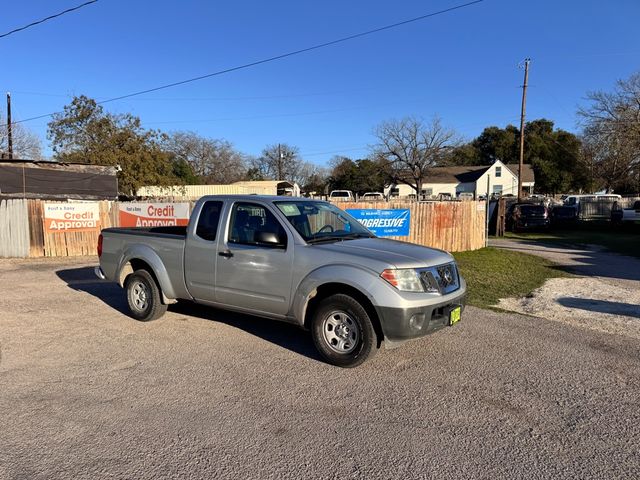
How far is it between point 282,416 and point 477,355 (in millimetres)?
2588

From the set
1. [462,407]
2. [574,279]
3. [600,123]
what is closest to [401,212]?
[574,279]

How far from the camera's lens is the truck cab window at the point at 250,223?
563 centimetres

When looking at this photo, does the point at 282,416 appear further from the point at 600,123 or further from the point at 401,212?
the point at 600,123

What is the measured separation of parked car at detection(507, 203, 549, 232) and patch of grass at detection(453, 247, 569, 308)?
32.9 ft

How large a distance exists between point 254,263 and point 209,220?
105cm

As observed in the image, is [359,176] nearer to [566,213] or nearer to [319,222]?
[566,213]

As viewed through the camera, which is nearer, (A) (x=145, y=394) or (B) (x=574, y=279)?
(A) (x=145, y=394)

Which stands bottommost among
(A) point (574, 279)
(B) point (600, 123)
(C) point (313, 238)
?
(A) point (574, 279)

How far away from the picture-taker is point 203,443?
346 cm

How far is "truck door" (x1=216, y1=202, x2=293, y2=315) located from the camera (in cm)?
533

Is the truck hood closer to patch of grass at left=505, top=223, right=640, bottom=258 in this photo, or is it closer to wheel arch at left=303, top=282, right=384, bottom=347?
wheel arch at left=303, top=282, right=384, bottom=347

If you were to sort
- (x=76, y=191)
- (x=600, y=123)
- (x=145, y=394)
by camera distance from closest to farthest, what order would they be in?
(x=145, y=394) → (x=76, y=191) → (x=600, y=123)

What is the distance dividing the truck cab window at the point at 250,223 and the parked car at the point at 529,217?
22.7 meters

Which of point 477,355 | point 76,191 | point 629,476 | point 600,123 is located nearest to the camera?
point 629,476
